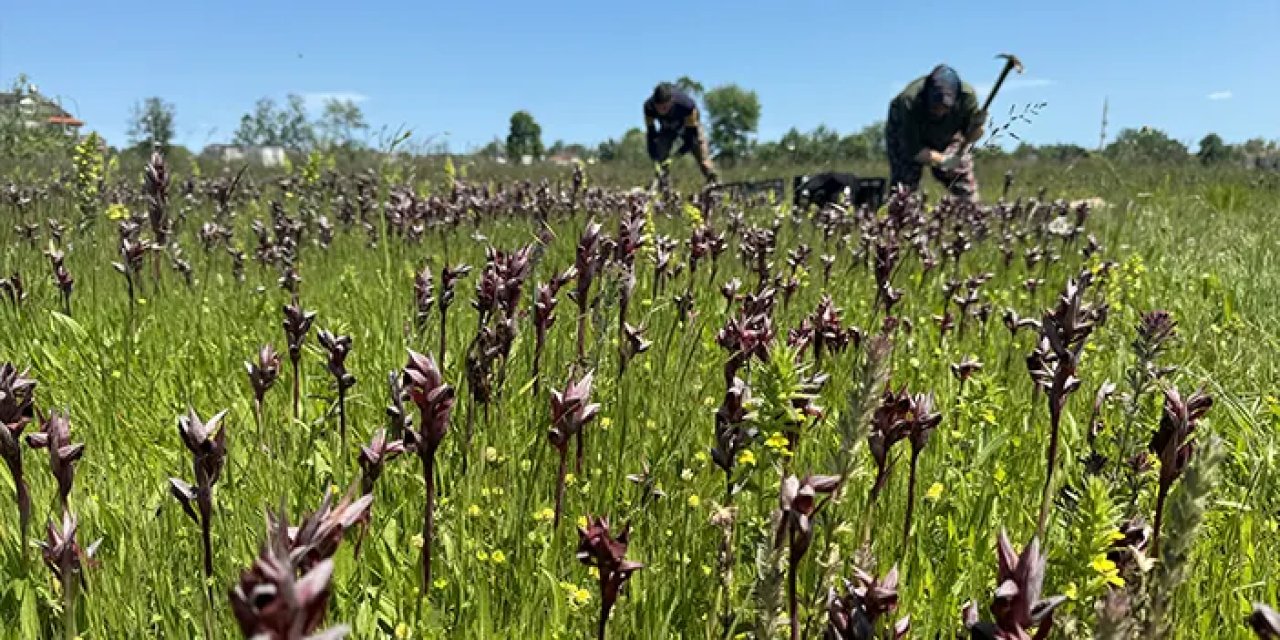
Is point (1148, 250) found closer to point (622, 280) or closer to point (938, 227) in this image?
point (938, 227)

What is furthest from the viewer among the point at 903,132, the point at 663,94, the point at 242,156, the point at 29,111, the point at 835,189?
the point at 242,156

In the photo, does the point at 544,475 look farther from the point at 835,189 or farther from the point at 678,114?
the point at 678,114

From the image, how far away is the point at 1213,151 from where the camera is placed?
2672 cm

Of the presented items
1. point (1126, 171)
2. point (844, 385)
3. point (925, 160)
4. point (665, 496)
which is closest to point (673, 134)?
point (925, 160)

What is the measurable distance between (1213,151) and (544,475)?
99.9ft

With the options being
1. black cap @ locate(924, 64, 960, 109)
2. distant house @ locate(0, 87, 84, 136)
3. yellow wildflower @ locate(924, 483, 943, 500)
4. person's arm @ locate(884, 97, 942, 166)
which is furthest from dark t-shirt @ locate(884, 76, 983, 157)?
distant house @ locate(0, 87, 84, 136)

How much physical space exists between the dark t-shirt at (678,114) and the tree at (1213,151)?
660 inches

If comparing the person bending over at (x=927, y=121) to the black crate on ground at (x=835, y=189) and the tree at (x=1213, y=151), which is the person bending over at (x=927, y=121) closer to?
the black crate on ground at (x=835, y=189)

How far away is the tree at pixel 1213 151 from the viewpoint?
84.4 feet

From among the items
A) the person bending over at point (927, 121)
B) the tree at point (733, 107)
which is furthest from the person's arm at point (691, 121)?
the tree at point (733, 107)

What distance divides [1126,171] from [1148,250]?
13550mm

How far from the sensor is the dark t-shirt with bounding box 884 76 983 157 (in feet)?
41.1

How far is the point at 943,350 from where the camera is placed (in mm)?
3873

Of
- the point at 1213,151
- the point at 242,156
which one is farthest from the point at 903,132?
the point at 242,156
